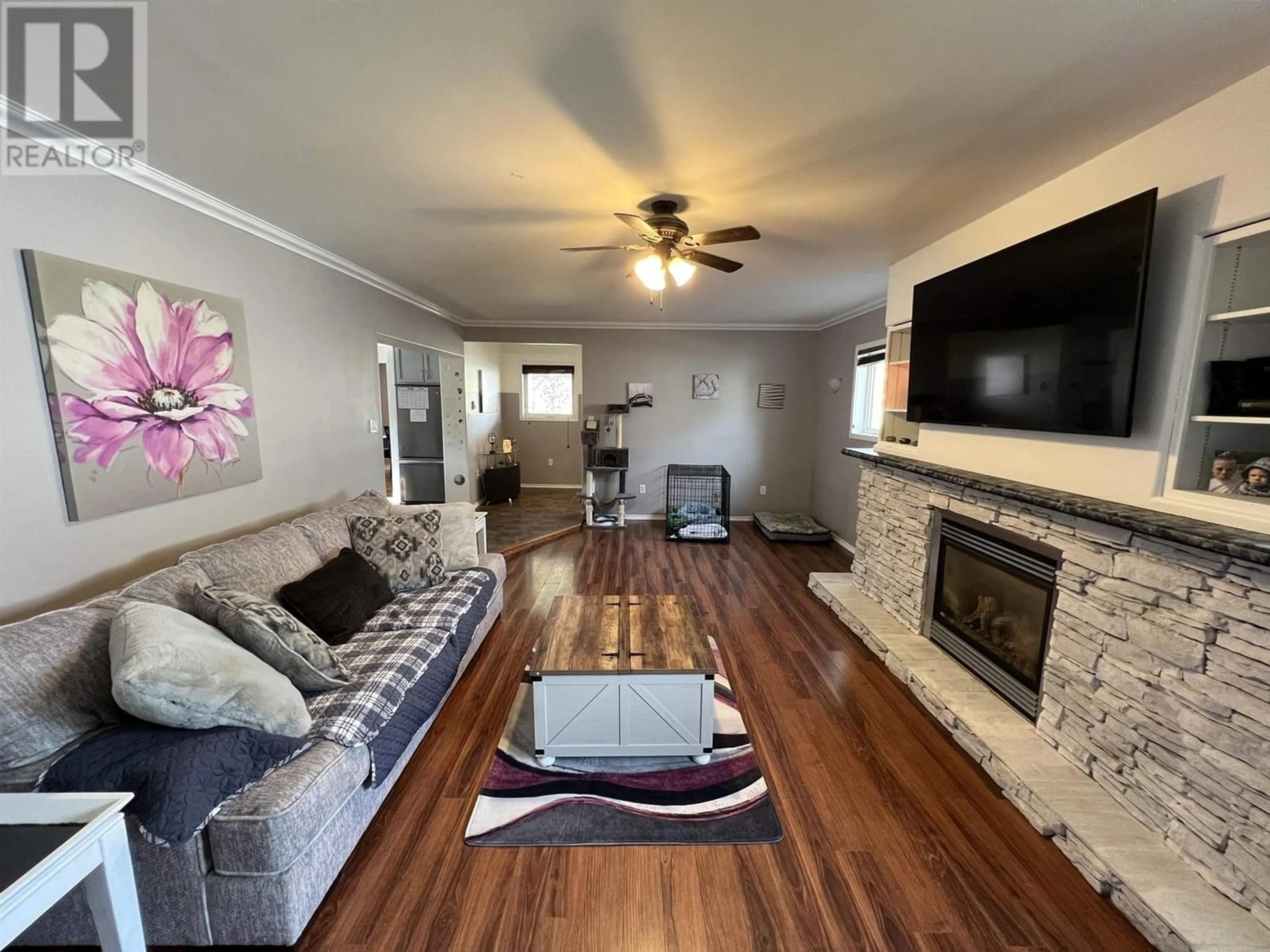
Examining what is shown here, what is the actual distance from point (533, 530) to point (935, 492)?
13.0 feet

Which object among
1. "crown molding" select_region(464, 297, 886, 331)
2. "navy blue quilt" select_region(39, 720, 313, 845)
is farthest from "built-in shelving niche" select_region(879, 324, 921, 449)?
"navy blue quilt" select_region(39, 720, 313, 845)

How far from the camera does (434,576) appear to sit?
2744 mm

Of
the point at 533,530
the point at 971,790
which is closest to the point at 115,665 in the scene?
the point at 971,790

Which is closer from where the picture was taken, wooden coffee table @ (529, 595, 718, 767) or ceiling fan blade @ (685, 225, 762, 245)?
wooden coffee table @ (529, 595, 718, 767)

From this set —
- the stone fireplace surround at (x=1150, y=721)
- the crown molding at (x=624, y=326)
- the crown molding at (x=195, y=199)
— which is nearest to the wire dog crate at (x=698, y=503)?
the crown molding at (x=624, y=326)

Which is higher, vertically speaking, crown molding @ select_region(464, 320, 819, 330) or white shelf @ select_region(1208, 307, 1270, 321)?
crown molding @ select_region(464, 320, 819, 330)

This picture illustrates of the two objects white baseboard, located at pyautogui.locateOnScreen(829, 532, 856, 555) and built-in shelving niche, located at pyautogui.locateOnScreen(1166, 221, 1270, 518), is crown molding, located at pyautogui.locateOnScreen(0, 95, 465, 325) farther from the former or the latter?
white baseboard, located at pyautogui.locateOnScreen(829, 532, 856, 555)

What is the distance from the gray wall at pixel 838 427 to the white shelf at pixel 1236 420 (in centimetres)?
284

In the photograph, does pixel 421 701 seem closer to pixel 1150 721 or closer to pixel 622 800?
pixel 622 800

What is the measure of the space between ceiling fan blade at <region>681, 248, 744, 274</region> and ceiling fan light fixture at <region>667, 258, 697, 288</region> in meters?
0.03

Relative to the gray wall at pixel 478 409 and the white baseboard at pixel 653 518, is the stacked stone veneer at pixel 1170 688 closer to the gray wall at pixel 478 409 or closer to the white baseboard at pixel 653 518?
the white baseboard at pixel 653 518

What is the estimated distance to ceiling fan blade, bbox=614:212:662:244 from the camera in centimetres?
199

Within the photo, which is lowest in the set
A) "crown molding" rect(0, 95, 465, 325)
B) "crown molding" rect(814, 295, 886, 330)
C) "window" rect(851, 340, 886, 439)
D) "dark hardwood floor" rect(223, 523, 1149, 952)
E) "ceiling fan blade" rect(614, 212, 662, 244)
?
"dark hardwood floor" rect(223, 523, 1149, 952)

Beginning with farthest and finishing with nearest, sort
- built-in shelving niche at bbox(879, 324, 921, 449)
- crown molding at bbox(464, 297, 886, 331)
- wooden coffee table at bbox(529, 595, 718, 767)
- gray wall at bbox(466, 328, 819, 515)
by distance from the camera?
gray wall at bbox(466, 328, 819, 515) < crown molding at bbox(464, 297, 886, 331) < built-in shelving niche at bbox(879, 324, 921, 449) < wooden coffee table at bbox(529, 595, 718, 767)
